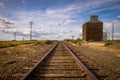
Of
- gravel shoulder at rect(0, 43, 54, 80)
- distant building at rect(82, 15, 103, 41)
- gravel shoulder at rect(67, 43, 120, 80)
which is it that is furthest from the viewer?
distant building at rect(82, 15, 103, 41)

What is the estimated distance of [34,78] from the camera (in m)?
4.84

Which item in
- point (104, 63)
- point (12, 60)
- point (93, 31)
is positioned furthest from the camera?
point (93, 31)

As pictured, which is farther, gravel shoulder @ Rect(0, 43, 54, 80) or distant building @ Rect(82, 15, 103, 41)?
distant building @ Rect(82, 15, 103, 41)

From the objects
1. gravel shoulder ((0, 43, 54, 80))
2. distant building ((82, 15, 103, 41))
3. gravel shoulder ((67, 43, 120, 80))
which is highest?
distant building ((82, 15, 103, 41))

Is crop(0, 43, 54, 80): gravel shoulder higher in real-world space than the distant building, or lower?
lower

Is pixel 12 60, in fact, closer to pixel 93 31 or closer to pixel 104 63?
pixel 104 63

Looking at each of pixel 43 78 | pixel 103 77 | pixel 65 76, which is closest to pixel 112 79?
pixel 103 77

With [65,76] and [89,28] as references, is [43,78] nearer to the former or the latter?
[65,76]

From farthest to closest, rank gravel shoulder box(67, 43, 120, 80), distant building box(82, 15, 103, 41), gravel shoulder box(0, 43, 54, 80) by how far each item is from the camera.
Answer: distant building box(82, 15, 103, 41) < gravel shoulder box(0, 43, 54, 80) < gravel shoulder box(67, 43, 120, 80)

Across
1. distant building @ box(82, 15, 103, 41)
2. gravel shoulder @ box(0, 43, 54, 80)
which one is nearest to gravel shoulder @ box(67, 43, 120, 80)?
gravel shoulder @ box(0, 43, 54, 80)

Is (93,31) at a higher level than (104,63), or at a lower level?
higher

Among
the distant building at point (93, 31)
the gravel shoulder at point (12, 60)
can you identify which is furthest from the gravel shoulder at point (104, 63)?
the distant building at point (93, 31)

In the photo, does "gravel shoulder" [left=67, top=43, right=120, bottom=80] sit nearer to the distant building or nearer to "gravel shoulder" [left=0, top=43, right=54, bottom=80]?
"gravel shoulder" [left=0, top=43, right=54, bottom=80]

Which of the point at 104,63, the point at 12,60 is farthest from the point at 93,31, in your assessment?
the point at 12,60
